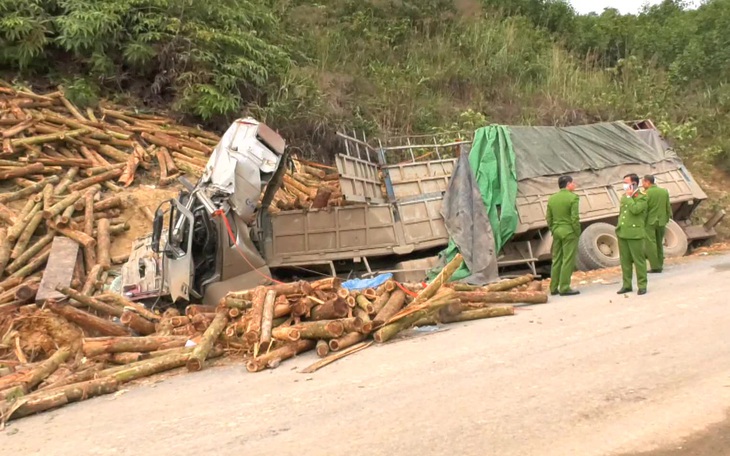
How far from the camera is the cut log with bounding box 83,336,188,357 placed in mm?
6539

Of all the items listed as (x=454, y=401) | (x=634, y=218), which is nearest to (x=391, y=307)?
(x=454, y=401)

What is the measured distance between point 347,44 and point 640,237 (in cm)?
1550

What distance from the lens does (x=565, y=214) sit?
28.5 ft

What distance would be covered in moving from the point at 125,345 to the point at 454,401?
385cm

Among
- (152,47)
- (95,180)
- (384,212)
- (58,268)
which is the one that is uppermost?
(152,47)

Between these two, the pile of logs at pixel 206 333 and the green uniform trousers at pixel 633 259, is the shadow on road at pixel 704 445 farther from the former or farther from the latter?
the green uniform trousers at pixel 633 259

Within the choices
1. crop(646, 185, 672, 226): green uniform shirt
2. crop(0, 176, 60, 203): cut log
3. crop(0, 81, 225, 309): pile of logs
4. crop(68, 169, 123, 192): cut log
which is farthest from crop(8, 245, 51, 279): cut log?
crop(646, 185, 672, 226): green uniform shirt

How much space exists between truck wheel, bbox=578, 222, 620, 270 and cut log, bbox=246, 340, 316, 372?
21.2 ft

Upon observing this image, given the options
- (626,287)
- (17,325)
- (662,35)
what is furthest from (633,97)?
(17,325)

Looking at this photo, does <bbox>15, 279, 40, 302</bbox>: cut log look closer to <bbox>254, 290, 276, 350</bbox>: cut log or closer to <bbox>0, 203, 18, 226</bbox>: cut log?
<bbox>0, 203, 18, 226</bbox>: cut log

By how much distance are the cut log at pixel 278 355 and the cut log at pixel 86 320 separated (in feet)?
7.65

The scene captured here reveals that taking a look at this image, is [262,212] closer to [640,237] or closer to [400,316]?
[400,316]

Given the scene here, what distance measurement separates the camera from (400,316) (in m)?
6.71

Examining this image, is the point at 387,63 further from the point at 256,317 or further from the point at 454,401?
the point at 454,401
